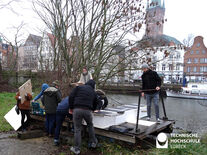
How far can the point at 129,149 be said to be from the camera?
471 cm

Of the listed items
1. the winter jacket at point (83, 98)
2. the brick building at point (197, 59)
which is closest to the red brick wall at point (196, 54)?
the brick building at point (197, 59)

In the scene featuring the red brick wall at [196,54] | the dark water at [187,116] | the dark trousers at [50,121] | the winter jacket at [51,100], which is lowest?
the dark water at [187,116]

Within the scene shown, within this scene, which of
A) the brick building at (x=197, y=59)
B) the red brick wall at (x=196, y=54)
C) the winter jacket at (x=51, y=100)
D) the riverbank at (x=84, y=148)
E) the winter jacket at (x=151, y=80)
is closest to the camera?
the riverbank at (x=84, y=148)

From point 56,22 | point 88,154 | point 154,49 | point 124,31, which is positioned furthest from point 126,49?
point 88,154

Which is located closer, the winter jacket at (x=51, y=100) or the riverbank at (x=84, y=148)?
the riverbank at (x=84, y=148)

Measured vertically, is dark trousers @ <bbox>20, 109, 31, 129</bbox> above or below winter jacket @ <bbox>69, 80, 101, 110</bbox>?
below

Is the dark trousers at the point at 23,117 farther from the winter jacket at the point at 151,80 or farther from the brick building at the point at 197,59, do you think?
the brick building at the point at 197,59

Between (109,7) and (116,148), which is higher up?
(109,7)

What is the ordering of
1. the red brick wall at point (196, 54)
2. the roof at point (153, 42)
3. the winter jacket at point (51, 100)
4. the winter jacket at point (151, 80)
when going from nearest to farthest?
the winter jacket at point (51, 100) → the winter jacket at point (151, 80) → the roof at point (153, 42) → the red brick wall at point (196, 54)

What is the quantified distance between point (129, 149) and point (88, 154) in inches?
43.5

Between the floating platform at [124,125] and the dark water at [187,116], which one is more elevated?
the floating platform at [124,125]

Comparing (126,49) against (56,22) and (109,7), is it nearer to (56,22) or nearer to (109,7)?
(109,7)

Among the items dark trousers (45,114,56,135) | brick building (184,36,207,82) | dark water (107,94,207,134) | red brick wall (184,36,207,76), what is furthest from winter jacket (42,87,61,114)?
red brick wall (184,36,207,76)

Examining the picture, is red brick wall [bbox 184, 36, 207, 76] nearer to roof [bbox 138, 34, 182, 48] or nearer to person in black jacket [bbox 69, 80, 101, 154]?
roof [bbox 138, 34, 182, 48]
